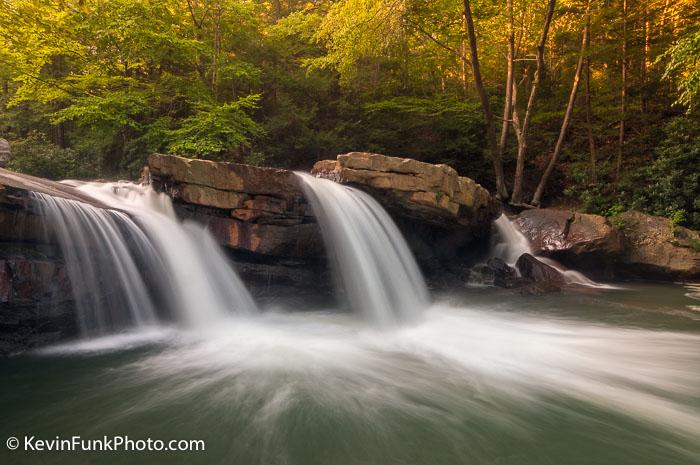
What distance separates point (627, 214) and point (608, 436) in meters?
9.72

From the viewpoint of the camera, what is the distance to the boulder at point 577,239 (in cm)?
942

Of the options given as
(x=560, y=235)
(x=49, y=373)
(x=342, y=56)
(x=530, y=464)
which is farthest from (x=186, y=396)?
(x=342, y=56)

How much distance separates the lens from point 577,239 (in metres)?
9.59

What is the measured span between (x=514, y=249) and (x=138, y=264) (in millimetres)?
9410

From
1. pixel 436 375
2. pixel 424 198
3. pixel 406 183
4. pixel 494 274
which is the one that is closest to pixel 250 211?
pixel 406 183

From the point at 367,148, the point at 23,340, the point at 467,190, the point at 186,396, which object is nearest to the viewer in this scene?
the point at 186,396

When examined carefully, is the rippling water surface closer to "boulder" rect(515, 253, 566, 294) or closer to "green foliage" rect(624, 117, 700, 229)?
"boulder" rect(515, 253, 566, 294)

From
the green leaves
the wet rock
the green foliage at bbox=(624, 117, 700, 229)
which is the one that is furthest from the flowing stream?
the green foliage at bbox=(624, 117, 700, 229)

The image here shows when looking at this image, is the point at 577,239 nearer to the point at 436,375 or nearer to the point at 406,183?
the point at 406,183

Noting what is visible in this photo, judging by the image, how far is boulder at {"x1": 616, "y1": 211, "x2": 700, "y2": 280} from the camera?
921cm

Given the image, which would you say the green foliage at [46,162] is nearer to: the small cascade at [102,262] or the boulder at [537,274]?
the small cascade at [102,262]

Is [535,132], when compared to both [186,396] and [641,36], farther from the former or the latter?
[186,396]

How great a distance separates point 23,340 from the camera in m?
4.55

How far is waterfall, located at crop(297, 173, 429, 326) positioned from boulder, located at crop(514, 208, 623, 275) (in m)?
4.62
